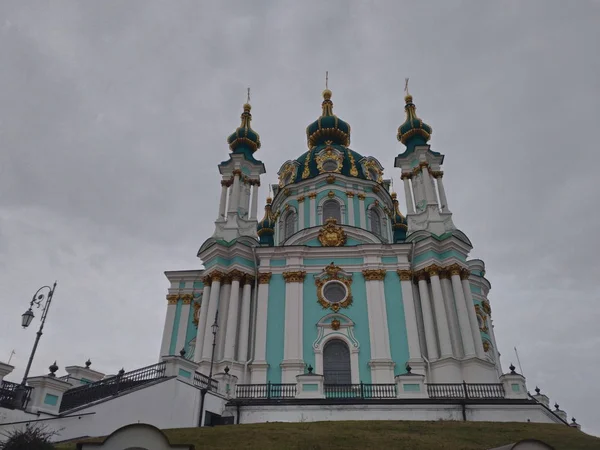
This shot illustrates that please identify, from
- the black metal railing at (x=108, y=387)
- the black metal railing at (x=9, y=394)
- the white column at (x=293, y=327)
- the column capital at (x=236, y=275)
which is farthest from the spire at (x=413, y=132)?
the black metal railing at (x=9, y=394)

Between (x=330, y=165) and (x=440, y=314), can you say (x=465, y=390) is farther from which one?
(x=330, y=165)

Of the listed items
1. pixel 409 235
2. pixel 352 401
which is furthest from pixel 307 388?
pixel 409 235

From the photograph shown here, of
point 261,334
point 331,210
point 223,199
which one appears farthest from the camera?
point 223,199

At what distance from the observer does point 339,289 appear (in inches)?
1024

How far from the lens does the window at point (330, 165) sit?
33.3 metres

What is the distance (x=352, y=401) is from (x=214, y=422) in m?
4.71

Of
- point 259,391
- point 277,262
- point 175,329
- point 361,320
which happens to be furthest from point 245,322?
point 259,391

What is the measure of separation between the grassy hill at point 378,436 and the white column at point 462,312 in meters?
7.71

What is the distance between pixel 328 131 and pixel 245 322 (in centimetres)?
1833

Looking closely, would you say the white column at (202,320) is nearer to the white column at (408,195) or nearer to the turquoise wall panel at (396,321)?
the turquoise wall panel at (396,321)

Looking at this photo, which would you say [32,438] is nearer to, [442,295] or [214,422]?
[214,422]

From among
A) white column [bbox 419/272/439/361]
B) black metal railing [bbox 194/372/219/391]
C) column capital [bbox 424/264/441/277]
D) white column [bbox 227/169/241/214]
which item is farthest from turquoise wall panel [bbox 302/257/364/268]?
black metal railing [bbox 194/372/219/391]

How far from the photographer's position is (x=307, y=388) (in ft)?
58.7

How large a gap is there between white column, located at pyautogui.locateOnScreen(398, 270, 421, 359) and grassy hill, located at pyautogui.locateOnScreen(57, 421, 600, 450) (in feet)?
26.0
